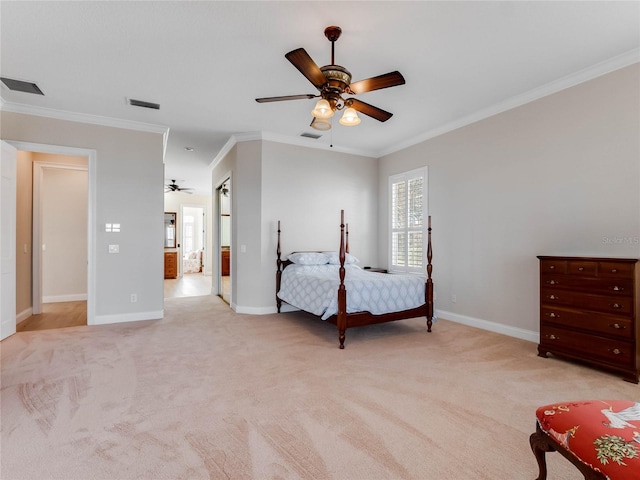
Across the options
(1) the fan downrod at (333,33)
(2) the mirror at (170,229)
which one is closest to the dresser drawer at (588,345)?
(1) the fan downrod at (333,33)

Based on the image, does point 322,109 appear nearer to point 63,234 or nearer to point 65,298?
point 63,234

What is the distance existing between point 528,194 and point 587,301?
1421 mm

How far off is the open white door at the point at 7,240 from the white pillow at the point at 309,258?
352 cm

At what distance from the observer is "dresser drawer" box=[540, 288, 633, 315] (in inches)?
110

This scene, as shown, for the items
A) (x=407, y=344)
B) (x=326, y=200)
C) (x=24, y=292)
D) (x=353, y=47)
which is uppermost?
(x=353, y=47)

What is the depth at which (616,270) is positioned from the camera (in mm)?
2840

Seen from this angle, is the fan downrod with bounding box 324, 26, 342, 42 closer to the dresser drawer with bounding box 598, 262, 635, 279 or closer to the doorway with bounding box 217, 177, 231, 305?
the dresser drawer with bounding box 598, 262, 635, 279

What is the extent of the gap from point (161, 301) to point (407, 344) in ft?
11.9

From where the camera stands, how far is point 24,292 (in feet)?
16.2

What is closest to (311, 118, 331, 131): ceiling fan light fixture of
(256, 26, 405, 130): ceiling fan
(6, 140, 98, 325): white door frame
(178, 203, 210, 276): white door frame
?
(256, 26, 405, 130): ceiling fan

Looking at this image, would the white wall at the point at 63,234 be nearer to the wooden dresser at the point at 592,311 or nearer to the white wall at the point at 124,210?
the white wall at the point at 124,210

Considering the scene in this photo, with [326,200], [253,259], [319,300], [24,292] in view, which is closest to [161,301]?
[253,259]

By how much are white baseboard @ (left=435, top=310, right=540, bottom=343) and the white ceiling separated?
275 centimetres

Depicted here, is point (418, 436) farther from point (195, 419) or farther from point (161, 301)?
point (161, 301)
